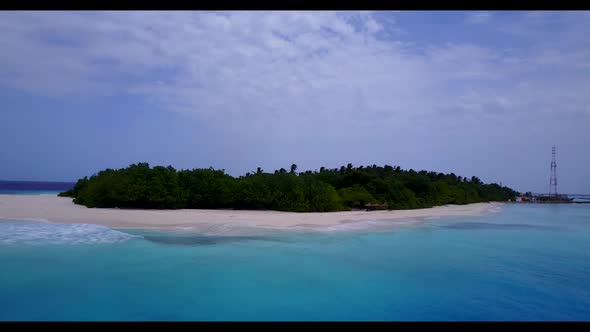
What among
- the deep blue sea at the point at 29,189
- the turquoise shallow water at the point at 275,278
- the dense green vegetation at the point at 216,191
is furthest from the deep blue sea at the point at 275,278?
the deep blue sea at the point at 29,189

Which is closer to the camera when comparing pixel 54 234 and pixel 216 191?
pixel 54 234

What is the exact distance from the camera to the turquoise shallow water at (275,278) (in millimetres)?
7035

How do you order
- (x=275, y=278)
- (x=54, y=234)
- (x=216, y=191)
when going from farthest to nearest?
(x=216, y=191) → (x=54, y=234) → (x=275, y=278)

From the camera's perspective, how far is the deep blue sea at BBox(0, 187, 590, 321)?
7016mm

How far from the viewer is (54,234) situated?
1323cm

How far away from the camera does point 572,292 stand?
8.59 meters

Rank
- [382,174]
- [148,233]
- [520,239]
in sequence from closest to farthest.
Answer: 1. [148,233]
2. [520,239]
3. [382,174]

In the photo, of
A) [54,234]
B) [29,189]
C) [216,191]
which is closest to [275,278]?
[54,234]

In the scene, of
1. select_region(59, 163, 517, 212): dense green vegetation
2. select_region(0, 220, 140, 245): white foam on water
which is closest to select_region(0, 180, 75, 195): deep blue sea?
select_region(59, 163, 517, 212): dense green vegetation

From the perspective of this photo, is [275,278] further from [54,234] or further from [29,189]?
[29,189]

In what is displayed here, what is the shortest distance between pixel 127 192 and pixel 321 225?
10.5m
